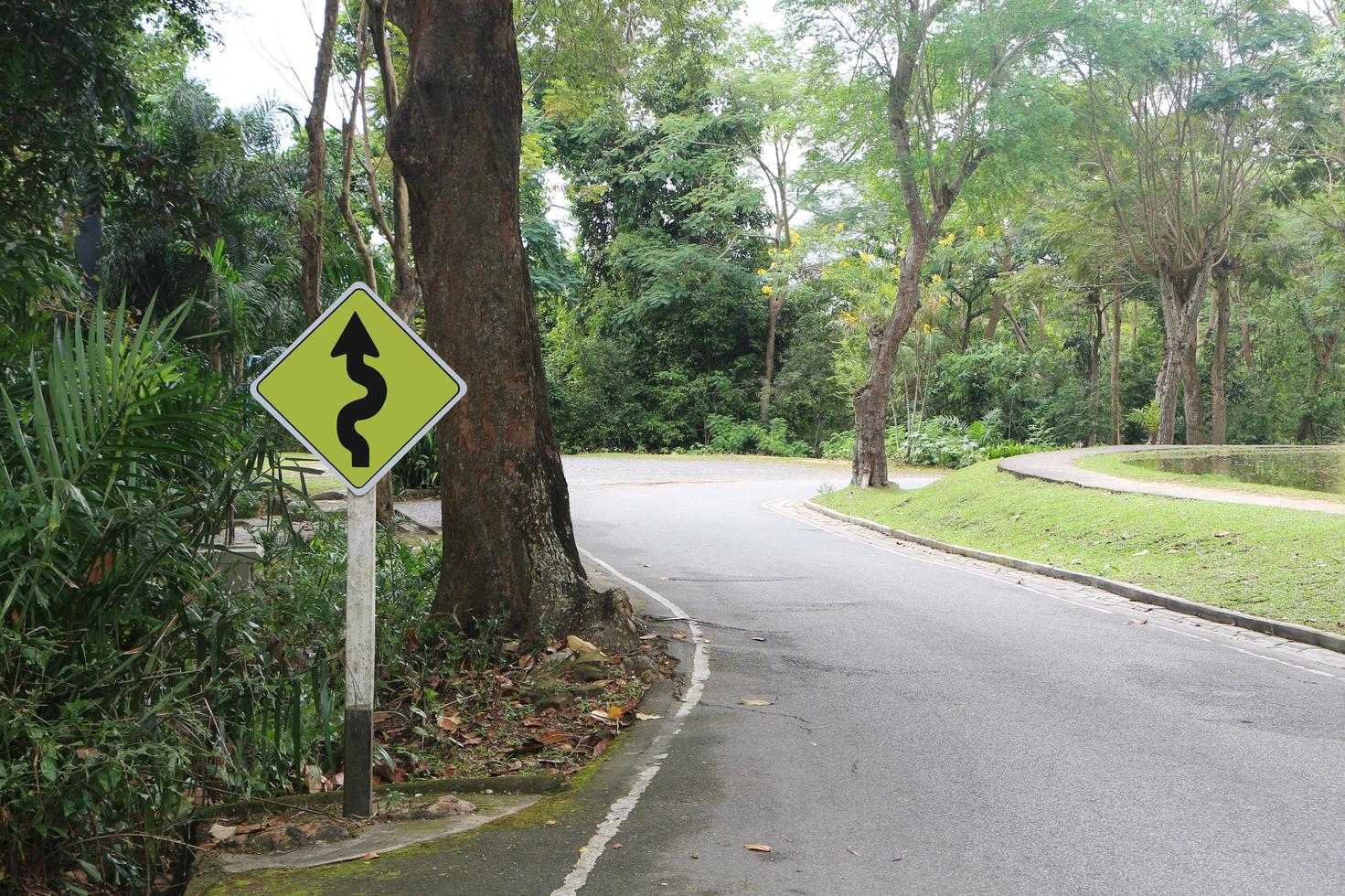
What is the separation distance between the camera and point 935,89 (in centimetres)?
2314

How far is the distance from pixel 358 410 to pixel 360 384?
0.40 ft

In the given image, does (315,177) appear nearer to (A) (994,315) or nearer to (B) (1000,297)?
(B) (1000,297)

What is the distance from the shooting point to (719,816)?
18.3ft

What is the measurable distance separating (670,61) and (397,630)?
11909 mm

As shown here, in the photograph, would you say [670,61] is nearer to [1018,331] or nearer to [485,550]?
[485,550]

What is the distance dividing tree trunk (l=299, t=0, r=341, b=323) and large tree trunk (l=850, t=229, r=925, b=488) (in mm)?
13063

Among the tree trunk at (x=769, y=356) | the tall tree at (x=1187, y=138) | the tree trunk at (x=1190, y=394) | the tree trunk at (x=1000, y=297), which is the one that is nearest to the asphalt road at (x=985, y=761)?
the tall tree at (x=1187, y=138)

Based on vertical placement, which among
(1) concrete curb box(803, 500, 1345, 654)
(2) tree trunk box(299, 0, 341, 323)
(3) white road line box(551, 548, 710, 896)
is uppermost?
(2) tree trunk box(299, 0, 341, 323)

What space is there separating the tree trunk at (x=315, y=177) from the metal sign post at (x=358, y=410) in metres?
8.74

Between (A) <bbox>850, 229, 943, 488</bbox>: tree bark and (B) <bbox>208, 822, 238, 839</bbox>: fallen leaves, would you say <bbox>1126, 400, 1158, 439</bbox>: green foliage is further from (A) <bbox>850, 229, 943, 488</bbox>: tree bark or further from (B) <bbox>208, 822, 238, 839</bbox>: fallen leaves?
(B) <bbox>208, 822, 238, 839</bbox>: fallen leaves

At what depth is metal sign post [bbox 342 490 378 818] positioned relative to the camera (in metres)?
5.32

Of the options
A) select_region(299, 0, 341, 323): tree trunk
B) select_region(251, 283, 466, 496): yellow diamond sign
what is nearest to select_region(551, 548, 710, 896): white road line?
select_region(251, 283, 466, 496): yellow diamond sign

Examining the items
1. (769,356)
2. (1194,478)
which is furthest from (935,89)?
(769,356)

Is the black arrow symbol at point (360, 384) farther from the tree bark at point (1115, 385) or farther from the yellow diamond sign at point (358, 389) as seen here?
the tree bark at point (1115, 385)
